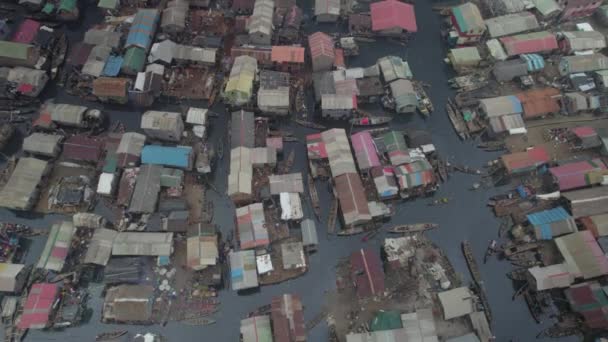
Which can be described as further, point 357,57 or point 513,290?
point 357,57

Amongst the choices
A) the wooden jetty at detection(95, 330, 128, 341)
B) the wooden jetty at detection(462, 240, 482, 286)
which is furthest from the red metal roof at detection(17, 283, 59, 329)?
the wooden jetty at detection(462, 240, 482, 286)

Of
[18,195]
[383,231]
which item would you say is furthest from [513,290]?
[18,195]

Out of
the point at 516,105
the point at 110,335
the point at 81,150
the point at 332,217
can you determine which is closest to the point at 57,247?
the point at 110,335

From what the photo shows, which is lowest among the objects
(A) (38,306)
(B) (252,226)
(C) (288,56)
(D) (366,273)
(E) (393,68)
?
(D) (366,273)

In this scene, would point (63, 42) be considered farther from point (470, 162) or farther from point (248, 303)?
point (470, 162)

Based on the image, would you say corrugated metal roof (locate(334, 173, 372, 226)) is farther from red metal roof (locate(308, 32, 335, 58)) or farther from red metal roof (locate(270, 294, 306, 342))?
red metal roof (locate(308, 32, 335, 58))

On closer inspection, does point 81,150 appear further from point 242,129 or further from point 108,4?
point 108,4

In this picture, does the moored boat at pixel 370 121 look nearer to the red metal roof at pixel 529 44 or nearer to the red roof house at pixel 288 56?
the red roof house at pixel 288 56
